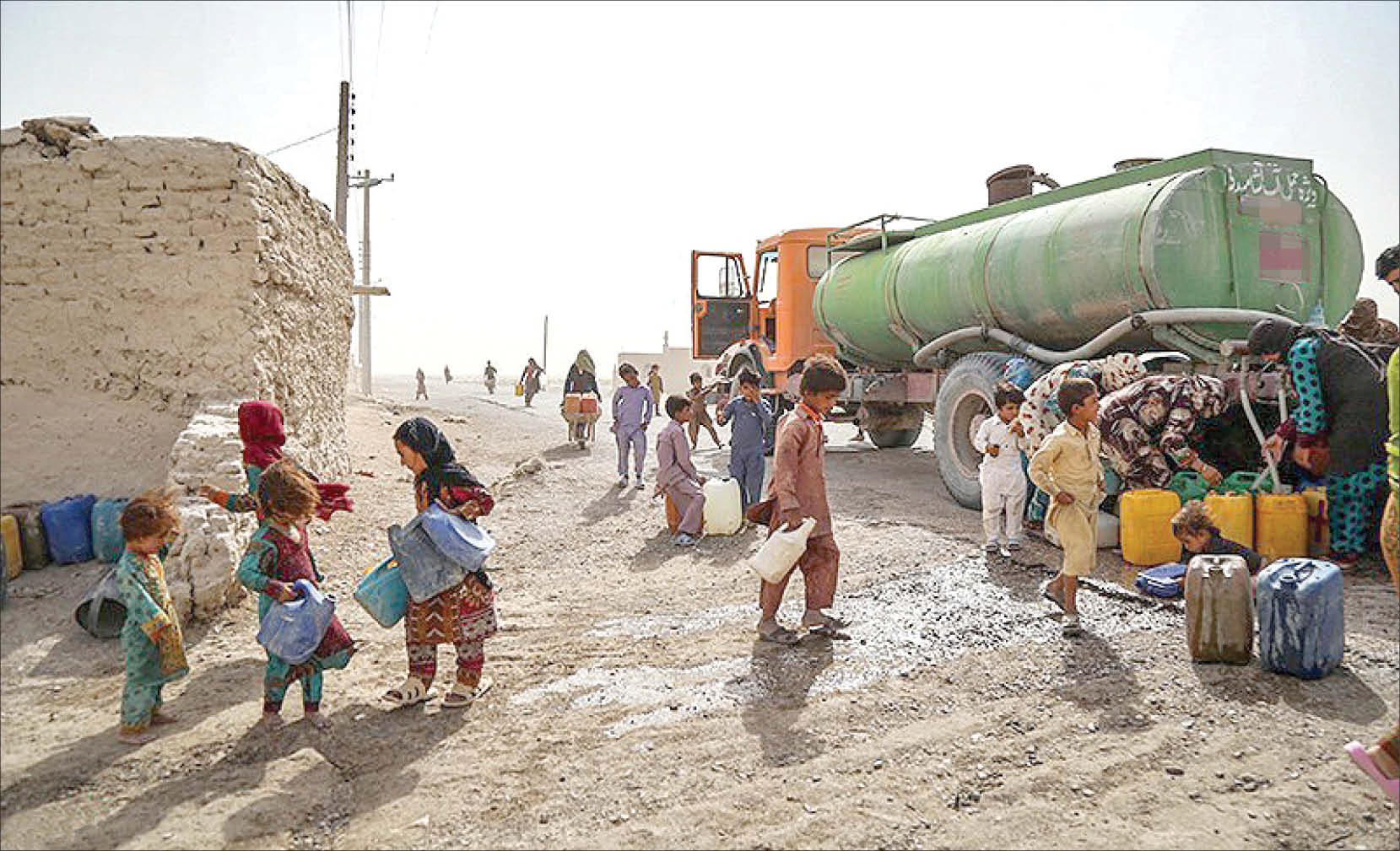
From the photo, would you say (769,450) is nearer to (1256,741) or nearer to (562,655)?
(562,655)

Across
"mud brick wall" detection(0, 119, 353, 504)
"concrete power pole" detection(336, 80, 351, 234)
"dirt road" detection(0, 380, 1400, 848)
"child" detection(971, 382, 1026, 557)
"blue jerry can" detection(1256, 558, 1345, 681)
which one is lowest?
"dirt road" detection(0, 380, 1400, 848)

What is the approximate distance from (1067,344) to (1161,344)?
1.07 m

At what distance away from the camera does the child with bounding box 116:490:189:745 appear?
309cm

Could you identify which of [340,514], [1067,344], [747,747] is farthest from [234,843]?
[1067,344]

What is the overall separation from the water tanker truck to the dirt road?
223cm

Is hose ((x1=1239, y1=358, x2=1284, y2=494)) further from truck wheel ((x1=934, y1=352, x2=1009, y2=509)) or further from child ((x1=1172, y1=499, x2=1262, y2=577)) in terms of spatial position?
truck wheel ((x1=934, y1=352, x2=1009, y2=509))

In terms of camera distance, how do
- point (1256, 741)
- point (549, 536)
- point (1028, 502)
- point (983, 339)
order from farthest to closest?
point (983, 339)
point (549, 536)
point (1028, 502)
point (1256, 741)

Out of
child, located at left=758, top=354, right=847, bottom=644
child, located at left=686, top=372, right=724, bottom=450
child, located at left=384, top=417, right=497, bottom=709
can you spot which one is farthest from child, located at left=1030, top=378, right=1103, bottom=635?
child, located at left=686, top=372, right=724, bottom=450

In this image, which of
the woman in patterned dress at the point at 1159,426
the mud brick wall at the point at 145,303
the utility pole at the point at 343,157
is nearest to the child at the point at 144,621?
the mud brick wall at the point at 145,303

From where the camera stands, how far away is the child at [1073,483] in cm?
423

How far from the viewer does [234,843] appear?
258cm

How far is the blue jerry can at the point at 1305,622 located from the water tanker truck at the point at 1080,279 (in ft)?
7.81

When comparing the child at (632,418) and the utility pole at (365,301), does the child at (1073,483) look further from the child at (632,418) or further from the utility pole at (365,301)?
the utility pole at (365,301)

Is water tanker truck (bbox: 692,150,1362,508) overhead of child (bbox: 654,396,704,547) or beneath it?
overhead
